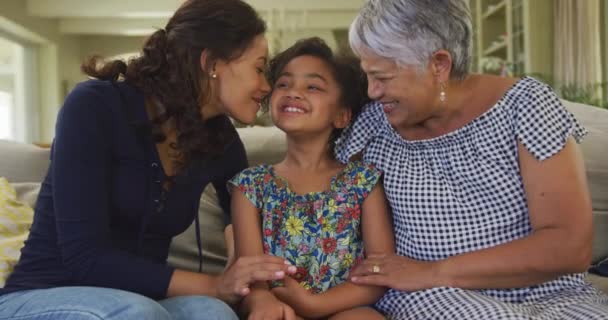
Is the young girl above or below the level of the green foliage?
below

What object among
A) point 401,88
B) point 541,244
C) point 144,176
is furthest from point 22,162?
point 541,244

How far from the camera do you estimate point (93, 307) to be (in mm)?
1069

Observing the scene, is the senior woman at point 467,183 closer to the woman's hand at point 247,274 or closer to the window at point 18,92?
the woman's hand at point 247,274

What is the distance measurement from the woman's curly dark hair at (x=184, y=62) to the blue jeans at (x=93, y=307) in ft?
1.15

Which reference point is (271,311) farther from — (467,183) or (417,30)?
(417,30)

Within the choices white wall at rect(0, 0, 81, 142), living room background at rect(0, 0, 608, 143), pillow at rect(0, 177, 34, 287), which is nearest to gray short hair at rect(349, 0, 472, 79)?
pillow at rect(0, 177, 34, 287)

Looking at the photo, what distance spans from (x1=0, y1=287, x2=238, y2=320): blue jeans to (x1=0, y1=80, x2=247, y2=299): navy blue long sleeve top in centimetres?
10

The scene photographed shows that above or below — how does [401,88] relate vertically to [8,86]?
below

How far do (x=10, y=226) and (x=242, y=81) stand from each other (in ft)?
2.22

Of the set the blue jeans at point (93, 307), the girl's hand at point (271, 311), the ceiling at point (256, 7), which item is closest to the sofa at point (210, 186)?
the girl's hand at point (271, 311)

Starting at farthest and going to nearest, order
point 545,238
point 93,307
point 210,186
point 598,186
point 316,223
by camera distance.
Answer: point 210,186
point 598,186
point 316,223
point 545,238
point 93,307

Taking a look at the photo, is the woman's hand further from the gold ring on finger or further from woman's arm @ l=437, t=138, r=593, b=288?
woman's arm @ l=437, t=138, r=593, b=288

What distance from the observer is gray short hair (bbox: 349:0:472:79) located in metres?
1.36

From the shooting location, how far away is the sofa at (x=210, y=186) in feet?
5.77
